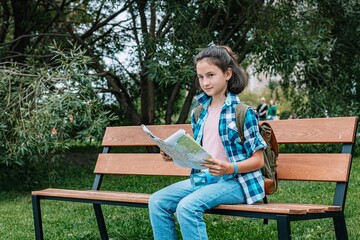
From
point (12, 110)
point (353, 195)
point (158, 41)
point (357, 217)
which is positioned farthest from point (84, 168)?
point (357, 217)

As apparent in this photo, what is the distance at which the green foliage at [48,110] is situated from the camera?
6.59m

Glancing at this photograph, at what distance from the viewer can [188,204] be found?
3492mm

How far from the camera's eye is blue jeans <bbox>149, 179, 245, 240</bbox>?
3.48m

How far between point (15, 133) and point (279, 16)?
12.7 feet

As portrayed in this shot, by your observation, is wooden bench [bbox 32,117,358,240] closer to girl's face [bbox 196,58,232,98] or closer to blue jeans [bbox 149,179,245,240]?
blue jeans [bbox 149,179,245,240]

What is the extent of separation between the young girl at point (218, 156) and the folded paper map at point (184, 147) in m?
0.09

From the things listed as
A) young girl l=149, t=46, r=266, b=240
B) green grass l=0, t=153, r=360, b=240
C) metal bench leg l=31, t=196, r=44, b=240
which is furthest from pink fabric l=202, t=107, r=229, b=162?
metal bench leg l=31, t=196, r=44, b=240

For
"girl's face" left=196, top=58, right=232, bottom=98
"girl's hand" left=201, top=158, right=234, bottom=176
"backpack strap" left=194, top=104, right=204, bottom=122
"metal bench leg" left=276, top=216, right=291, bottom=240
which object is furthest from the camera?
"backpack strap" left=194, top=104, right=204, bottom=122

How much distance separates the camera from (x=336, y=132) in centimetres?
389

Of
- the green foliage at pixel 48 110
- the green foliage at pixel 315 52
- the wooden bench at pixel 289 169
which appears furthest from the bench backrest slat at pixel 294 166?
the green foliage at pixel 315 52

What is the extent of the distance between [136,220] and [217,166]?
2507 mm

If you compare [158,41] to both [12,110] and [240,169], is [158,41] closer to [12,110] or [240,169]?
[12,110]

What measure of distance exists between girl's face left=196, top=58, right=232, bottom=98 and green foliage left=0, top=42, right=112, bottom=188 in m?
A: 3.02

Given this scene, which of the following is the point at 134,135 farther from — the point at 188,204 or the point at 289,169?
the point at 188,204
